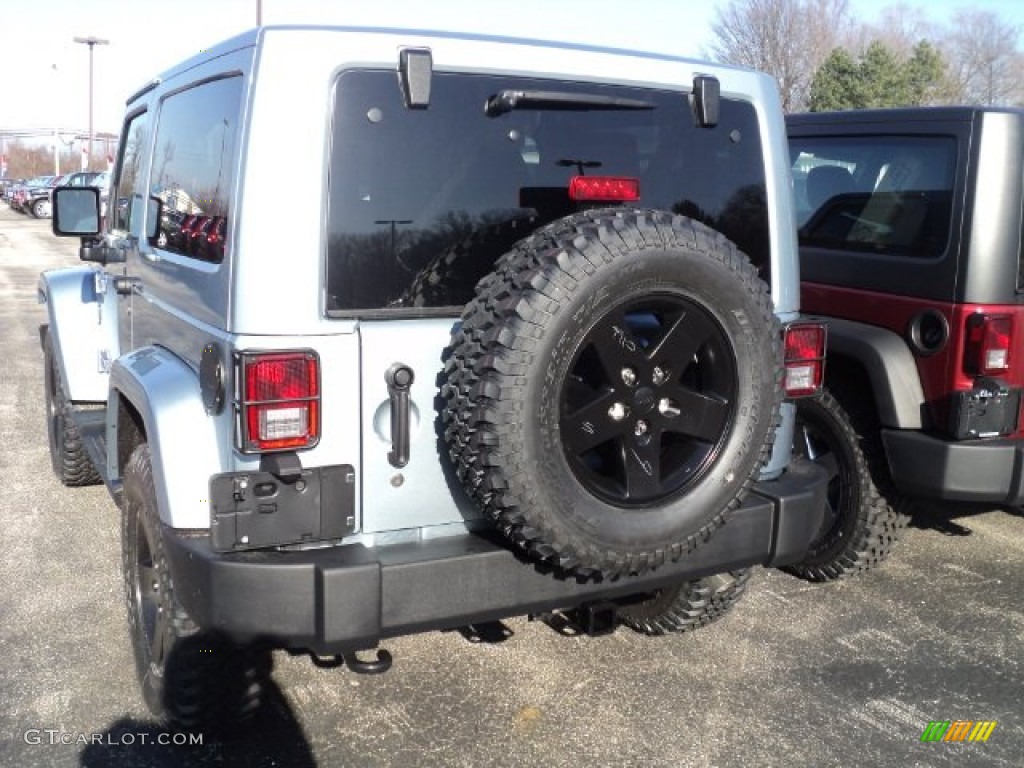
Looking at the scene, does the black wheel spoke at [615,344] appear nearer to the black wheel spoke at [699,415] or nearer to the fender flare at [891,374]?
the black wheel spoke at [699,415]

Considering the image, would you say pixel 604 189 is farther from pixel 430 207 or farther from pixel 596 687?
pixel 596 687

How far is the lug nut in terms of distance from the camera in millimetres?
2811

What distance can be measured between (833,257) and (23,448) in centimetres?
480

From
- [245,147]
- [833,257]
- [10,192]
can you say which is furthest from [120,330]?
[10,192]

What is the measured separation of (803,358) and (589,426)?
1059 mm

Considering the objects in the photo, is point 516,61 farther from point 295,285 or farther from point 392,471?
point 392,471

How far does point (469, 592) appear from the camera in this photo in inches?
108

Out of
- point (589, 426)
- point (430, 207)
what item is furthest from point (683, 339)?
point (430, 207)

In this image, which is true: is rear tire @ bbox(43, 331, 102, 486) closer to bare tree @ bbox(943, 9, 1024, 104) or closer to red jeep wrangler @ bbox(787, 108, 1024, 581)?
red jeep wrangler @ bbox(787, 108, 1024, 581)

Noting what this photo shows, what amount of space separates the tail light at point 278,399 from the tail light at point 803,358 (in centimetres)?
159

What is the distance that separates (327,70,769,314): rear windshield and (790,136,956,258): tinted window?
1.60 m

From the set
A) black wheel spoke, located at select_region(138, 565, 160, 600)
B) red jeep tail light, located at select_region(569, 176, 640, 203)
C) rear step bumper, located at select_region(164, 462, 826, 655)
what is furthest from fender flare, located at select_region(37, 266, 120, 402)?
red jeep tail light, located at select_region(569, 176, 640, 203)

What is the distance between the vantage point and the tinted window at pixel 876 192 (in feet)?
14.0

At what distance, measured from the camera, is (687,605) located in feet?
12.4
